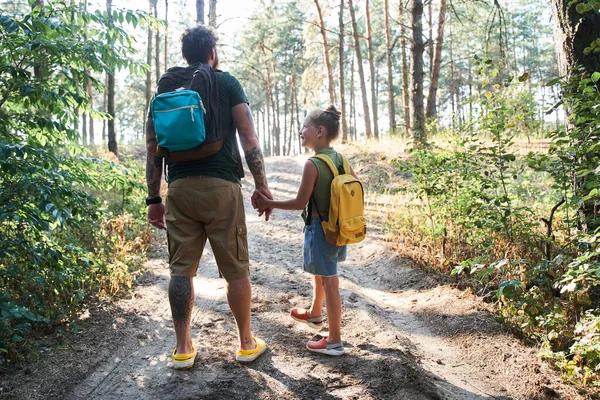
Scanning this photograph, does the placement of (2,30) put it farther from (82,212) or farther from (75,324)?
(75,324)

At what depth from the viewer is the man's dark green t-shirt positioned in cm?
308

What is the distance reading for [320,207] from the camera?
339cm

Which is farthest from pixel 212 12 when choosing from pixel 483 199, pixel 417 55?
pixel 483 199

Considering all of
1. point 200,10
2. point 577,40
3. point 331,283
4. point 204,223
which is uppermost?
point 200,10

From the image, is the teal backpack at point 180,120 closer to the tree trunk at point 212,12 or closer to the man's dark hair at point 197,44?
the man's dark hair at point 197,44

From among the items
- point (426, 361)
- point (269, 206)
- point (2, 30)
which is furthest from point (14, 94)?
point (426, 361)

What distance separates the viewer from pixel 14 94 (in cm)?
398

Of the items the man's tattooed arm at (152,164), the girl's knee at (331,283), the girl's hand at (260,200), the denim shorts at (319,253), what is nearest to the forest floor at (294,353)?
the girl's knee at (331,283)

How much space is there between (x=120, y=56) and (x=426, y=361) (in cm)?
435

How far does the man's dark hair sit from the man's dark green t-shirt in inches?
7.8

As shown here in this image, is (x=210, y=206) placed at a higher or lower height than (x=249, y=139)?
lower

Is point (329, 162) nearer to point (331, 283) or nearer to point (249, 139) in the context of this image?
point (249, 139)

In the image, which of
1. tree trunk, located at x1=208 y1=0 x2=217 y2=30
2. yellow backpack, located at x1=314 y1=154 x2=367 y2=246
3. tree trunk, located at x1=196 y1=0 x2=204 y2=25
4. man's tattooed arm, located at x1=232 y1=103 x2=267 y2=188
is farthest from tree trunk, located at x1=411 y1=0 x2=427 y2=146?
man's tattooed arm, located at x1=232 y1=103 x2=267 y2=188

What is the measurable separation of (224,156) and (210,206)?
1.29ft
